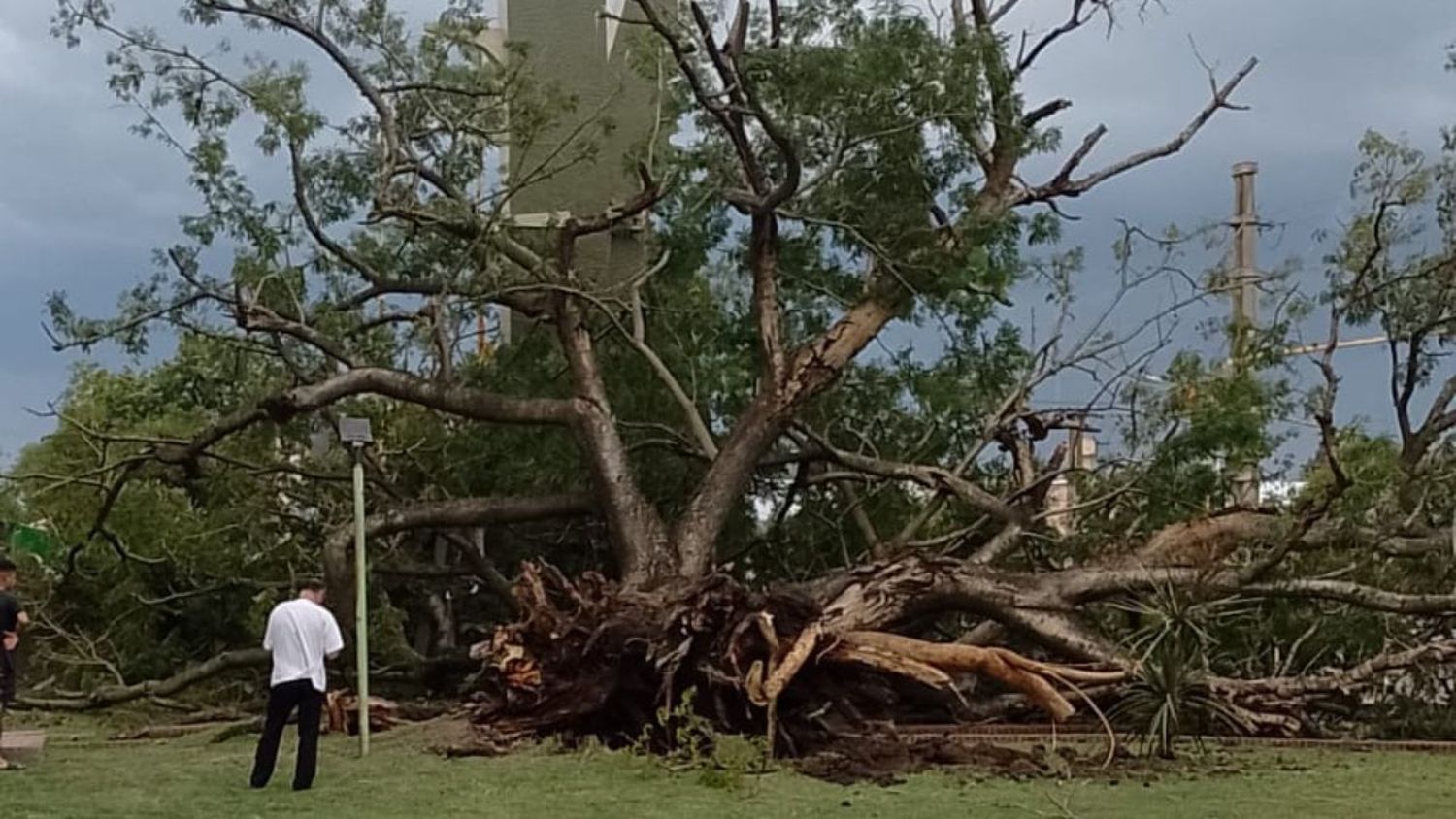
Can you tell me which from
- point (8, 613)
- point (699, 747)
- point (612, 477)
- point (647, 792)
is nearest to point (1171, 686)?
point (699, 747)

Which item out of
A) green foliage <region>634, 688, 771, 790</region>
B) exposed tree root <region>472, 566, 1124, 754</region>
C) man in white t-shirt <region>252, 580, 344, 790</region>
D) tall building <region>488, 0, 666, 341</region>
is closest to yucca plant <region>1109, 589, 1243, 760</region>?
exposed tree root <region>472, 566, 1124, 754</region>

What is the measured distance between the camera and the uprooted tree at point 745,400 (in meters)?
12.6

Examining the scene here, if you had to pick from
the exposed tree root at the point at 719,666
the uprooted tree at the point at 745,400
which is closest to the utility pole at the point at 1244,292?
the uprooted tree at the point at 745,400

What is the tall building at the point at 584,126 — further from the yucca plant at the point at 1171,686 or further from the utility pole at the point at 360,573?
the yucca plant at the point at 1171,686

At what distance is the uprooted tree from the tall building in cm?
28

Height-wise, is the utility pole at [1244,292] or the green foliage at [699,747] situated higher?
the utility pole at [1244,292]

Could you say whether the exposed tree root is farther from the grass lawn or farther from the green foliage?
the grass lawn

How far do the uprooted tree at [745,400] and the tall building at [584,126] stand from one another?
28cm

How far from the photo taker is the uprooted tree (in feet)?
41.2

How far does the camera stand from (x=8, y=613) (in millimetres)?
9820

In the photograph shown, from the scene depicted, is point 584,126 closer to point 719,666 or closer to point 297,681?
point 719,666

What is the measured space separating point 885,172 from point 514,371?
4.20 m

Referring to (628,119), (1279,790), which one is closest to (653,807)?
(1279,790)

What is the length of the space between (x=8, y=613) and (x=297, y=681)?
86.8 inches
